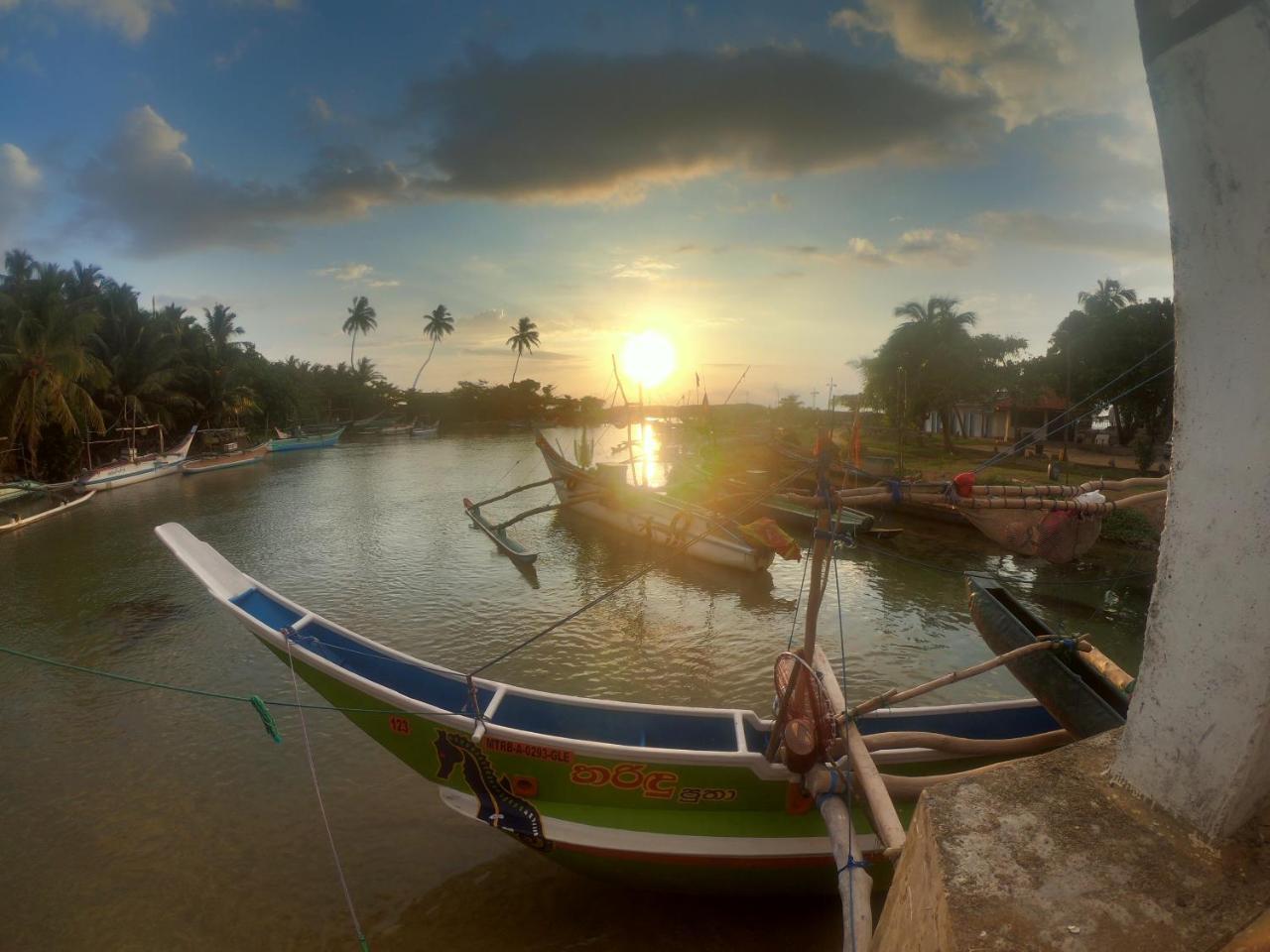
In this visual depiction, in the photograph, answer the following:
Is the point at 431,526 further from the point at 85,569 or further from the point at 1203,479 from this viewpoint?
the point at 1203,479

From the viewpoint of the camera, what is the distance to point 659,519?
20.2 m

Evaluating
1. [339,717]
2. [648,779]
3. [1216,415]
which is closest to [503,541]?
[339,717]

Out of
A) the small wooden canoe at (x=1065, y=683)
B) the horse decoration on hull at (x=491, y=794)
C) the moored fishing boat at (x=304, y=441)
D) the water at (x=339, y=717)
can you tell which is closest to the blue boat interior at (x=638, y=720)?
the horse decoration on hull at (x=491, y=794)

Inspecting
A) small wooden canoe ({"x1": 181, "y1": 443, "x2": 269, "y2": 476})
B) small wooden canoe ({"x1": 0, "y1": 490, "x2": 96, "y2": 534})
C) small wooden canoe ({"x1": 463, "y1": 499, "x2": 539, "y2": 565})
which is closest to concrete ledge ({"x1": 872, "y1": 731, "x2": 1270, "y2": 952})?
small wooden canoe ({"x1": 463, "y1": 499, "x2": 539, "y2": 565})

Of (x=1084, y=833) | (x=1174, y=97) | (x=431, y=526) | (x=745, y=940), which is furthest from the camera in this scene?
(x=431, y=526)

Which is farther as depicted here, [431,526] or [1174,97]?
[431,526]

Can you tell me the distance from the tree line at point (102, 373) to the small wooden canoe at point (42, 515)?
376 cm

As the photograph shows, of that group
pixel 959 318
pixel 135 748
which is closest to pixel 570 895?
pixel 135 748

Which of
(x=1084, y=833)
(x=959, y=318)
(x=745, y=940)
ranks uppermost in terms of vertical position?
(x=959, y=318)

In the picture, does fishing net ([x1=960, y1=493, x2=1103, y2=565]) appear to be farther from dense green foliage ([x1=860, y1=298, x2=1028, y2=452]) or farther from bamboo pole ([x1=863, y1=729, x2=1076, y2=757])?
dense green foliage ([x1=860, y1=298, x2=1028, y2=452])

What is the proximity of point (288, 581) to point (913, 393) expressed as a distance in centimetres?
3276

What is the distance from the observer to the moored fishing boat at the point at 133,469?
31469 mm

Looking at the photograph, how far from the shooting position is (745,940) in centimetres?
585

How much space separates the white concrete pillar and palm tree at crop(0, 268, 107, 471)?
39.2 metres
